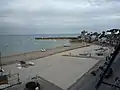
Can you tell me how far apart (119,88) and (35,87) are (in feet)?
24.7

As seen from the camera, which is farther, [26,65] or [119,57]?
[26,65]

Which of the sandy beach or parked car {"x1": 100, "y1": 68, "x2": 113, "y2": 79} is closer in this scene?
parked car {"x1": 100, "y1": 68, "x2": 113, "y2": 79}

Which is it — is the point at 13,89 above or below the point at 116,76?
below

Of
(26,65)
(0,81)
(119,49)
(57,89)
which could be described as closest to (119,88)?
(119,49)

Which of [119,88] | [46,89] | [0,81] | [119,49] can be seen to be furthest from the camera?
[0,81]

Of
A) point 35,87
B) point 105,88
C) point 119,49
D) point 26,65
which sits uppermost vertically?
point 119,49

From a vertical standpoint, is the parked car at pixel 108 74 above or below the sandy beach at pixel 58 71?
above

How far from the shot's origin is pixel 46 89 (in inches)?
421

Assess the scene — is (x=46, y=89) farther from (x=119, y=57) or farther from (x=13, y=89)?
(x=119, y=57)

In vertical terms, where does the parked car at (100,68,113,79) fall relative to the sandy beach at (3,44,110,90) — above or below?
above

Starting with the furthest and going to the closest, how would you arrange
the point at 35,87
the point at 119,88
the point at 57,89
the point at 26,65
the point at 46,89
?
the point at 26,65
the point at 57,89
the point at 46,89
the point at 35,87
the point at 119,88

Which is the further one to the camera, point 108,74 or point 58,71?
point 58,71

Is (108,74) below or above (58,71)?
above

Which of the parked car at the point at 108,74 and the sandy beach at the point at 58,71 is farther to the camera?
the sandy beach at the point at 58,71
